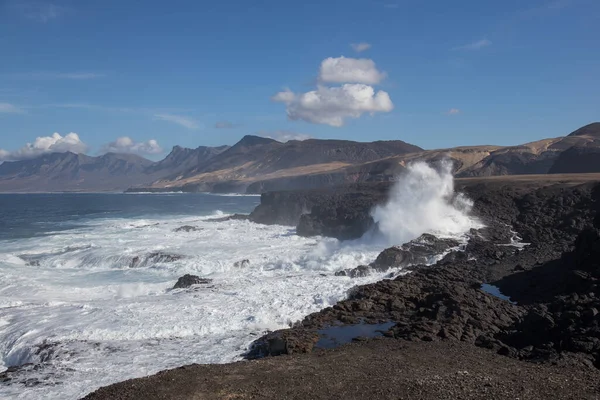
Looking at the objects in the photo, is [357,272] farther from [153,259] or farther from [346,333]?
[153,259]

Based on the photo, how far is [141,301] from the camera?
862 inches

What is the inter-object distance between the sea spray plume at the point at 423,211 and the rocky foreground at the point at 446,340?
14.0 feet

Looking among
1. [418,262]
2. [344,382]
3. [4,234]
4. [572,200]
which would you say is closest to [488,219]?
[572,200]

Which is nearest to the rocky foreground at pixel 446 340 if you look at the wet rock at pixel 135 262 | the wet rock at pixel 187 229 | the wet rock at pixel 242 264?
the wet rock at pixel 242 264

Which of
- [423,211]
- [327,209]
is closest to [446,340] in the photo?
[423,211]

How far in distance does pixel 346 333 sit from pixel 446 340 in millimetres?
3390

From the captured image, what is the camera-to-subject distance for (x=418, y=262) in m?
28.3

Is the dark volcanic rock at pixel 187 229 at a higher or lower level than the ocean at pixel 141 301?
higher

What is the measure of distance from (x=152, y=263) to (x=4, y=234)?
25280mm

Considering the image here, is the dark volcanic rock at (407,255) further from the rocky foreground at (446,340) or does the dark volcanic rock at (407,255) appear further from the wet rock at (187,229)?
the wet rock at (187,229)

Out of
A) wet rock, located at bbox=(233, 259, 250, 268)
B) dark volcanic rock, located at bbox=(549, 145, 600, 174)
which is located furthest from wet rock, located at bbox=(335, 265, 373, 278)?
dark volcanic rock, located at bbox=(549, 145, 600, 174)

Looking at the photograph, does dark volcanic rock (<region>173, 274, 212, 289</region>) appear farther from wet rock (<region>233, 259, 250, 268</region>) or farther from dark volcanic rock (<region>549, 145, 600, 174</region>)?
dark volcanic rock (<region>549, 145, 600, 174</region>)

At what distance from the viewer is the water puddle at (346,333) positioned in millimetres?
16344

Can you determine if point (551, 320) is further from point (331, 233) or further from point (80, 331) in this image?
point (331, 233)
